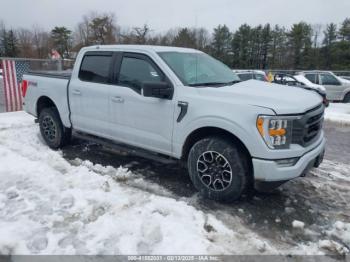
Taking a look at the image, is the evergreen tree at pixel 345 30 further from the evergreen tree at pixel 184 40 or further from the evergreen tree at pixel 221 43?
the evergreen tree at pixel 184 40

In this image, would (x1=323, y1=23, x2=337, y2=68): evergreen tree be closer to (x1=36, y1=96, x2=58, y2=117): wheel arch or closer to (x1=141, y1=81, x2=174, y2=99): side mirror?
(x1=36, y1=96, x2=58, y2=117): wheel arch

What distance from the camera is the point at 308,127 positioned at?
3.72 metres

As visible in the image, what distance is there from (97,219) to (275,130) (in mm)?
2148

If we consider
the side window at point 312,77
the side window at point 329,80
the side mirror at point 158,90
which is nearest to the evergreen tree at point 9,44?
the side window at point 312,77

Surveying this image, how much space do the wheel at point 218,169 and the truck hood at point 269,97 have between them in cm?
53

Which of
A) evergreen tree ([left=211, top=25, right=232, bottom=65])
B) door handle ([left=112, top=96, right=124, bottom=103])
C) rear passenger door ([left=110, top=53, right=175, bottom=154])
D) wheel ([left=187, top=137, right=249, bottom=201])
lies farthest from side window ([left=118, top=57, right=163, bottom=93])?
evergreen tree ([left=211, top=25, right=232, bottom=65])

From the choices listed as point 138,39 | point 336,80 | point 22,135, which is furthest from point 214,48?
point 22,135

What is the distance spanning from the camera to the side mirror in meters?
4.00

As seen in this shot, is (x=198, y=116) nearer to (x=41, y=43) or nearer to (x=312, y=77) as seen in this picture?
(x=312, y=77)

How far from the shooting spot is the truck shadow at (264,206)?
346cm

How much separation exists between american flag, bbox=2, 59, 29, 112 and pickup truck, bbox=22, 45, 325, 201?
5.31 m

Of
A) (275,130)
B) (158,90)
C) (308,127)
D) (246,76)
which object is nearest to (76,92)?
(158,90)

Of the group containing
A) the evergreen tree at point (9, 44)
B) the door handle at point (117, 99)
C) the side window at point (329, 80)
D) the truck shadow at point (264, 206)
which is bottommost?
the truck shadow at point (264, 206)

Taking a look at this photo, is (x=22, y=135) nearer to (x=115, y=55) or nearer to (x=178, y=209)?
(x=115, y=55)
